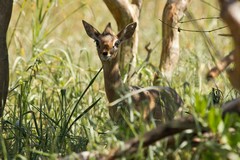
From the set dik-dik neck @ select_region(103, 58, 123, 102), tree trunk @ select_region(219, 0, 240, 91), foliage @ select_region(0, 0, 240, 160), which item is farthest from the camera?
dik-dik neck @ select_region(103, 58, 123, 102)

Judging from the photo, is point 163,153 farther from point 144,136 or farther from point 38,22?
point 38,22

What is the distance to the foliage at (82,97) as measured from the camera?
138 inches

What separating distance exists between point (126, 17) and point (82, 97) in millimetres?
851

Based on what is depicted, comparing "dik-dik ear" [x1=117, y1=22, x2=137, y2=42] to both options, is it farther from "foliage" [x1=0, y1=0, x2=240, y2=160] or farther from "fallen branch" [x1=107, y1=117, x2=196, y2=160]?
"fallen branch" [x1=107, y1=117, x2=196, y2=160]

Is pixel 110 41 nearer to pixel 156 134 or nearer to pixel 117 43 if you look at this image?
pixel 117 43

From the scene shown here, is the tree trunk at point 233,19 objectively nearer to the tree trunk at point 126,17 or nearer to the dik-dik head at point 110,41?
the dik-dik head at point 110,41

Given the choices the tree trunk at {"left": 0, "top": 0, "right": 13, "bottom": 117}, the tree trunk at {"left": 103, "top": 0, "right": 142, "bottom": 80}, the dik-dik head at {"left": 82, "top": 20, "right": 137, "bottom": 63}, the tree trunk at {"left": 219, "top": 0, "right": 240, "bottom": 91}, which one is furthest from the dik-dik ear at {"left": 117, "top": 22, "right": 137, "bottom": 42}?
the tree trunk at {"left": 219, "top": 0, "right": 240, "bottom": 91}

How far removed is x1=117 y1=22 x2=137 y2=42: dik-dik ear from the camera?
5.99 m

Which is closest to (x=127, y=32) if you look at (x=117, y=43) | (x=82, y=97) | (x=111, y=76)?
(x=117, y=43)

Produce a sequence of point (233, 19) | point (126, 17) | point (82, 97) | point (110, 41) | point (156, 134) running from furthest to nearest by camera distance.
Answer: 1. point (126, 17)
2. point (110, 41)
3. point (82, 97)
4. point (156, 134)
5. point (233, 19)

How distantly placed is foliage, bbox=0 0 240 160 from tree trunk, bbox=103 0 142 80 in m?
0.13

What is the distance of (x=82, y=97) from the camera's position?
589cm

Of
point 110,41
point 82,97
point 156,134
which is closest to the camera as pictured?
point 156,134

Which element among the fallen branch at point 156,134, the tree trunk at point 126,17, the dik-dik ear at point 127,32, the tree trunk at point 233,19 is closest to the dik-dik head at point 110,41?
the dik-dik ear at point 127,32
